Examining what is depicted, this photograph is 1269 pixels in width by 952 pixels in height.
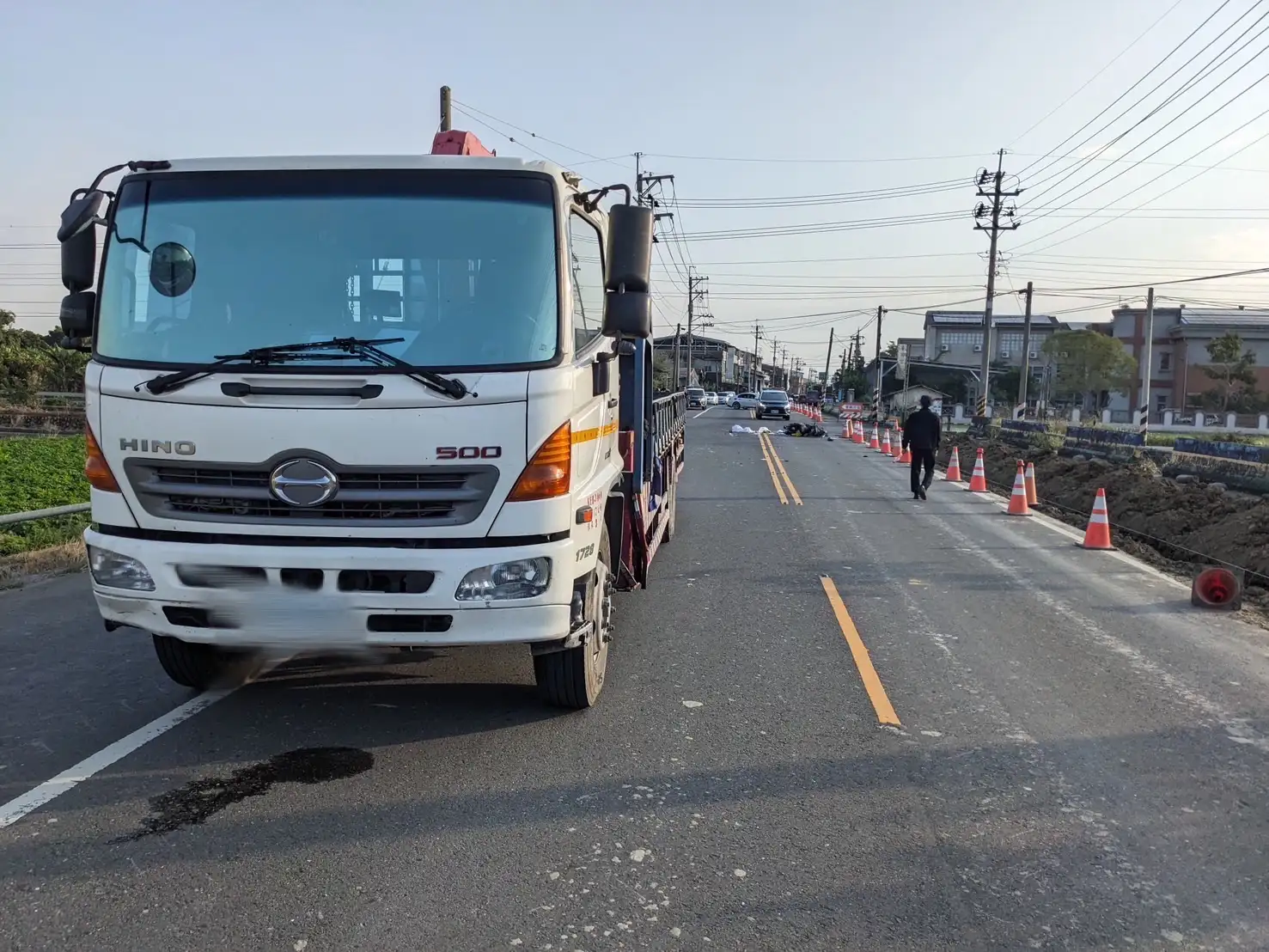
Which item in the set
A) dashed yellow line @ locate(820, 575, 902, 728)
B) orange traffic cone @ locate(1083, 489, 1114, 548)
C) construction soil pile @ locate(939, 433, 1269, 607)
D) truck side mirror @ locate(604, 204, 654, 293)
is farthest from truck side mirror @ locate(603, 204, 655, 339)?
orange traffic cone @ locate(1083, 489, 1114, 548)

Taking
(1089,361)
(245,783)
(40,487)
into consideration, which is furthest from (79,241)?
(1089,361)

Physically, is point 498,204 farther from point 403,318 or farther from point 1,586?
point 1,586

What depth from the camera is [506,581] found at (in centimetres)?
474

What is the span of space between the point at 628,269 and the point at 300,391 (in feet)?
5.48

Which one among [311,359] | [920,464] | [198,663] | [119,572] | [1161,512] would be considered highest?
[311,359]

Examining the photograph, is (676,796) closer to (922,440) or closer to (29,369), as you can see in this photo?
(922,440)

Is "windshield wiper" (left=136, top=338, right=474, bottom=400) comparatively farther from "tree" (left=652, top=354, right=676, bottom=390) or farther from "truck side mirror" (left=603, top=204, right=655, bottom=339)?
"tree" (left=652, top=354, right=676, bottom=390)

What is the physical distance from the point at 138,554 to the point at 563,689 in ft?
7.38

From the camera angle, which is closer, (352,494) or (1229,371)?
(352,494)

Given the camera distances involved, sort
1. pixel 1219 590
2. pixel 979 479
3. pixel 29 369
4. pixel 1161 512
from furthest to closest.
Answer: pixel 29 369
pixel 979 479
pixel 1161 512
pixel 1219 590

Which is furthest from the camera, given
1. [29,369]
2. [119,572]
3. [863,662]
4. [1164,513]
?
[29,369]

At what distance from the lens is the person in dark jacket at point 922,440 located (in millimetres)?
17719

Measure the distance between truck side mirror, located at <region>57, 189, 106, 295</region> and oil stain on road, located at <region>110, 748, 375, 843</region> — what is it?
8.27ft

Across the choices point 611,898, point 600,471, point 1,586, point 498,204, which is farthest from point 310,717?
point 1,586
